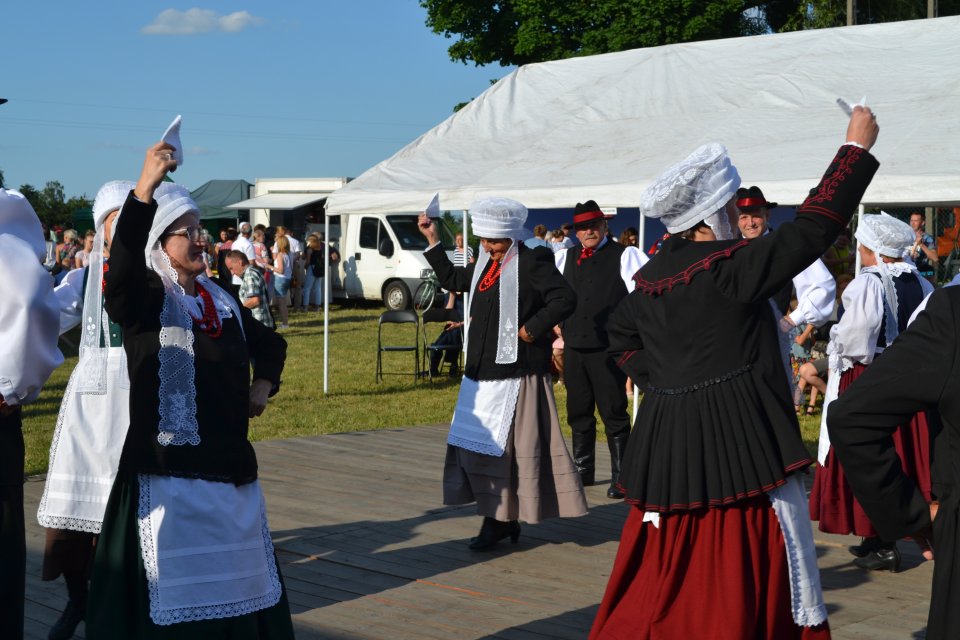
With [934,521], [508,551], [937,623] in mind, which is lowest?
[508,551]

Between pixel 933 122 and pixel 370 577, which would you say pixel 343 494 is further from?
pixel 933 122

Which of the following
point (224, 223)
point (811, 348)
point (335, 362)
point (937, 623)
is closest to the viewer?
point (937, 623)

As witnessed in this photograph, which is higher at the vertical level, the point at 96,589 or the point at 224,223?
the point at 224,223

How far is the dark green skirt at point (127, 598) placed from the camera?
359 centimetres

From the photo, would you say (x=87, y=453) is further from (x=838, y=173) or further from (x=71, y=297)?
(x=838, y=173)

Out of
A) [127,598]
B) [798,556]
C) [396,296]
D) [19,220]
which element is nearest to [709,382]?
[798,556]

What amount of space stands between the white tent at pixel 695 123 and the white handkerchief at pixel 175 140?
5.81 meters

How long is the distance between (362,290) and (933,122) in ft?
56.1

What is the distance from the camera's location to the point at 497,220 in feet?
21.1

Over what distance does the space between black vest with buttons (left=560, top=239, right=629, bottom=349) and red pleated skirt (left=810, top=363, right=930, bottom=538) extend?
222cm

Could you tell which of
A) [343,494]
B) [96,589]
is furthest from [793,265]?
[343,494]

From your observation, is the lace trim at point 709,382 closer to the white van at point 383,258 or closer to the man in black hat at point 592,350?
the man in black hat at point 592,350

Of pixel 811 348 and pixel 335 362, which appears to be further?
pixel 335 362

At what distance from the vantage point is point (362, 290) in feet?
81.4
